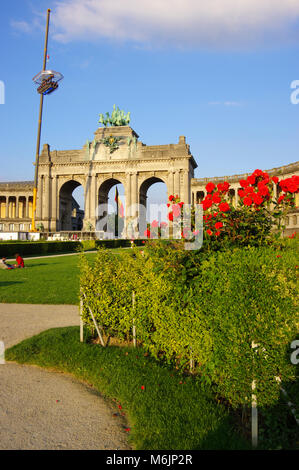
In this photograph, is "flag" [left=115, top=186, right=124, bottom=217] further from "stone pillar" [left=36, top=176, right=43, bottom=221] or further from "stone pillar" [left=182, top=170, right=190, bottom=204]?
"stone pillar" [left=36, top=176, right=43, bottom=221]

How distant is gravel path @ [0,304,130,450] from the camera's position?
4.47 meters

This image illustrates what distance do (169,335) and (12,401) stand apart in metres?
2.89

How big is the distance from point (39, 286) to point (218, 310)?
13.2 meters

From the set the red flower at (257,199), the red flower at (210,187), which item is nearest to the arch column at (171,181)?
the red flower at (210,187)

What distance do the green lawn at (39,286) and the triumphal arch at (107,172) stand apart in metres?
45.2

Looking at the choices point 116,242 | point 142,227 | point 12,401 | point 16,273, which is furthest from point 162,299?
point 142,227

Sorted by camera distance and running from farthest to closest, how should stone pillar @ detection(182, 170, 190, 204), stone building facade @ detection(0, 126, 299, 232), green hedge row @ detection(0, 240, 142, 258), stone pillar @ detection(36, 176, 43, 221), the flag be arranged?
stone pillar @ detection(36, 176, 43, 221)
stone building facade @ detection(0, 126, 299, 232)
the flag
stone pillar @ detection(182, 170, 190, 204)
green hedge row @ detection(0, 240, 142, 258)

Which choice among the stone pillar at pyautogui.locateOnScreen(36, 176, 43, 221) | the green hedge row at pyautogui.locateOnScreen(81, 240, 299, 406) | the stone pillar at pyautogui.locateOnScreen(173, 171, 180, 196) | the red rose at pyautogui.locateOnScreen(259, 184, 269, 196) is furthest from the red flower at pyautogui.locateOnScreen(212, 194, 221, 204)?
the stone pillar at pyautogui.locateOnScreen(36, 176, 43, 221)

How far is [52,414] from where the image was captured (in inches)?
205

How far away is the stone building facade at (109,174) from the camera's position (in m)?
65.7

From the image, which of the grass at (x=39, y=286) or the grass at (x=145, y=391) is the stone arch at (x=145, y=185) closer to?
the grass at (x=39, y=286)

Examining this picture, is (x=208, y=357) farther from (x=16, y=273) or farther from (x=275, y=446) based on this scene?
(x=16, y=273)

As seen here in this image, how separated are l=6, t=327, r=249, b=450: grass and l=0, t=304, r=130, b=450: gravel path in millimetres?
226

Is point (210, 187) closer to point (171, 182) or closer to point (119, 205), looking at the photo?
point (119, 205)
